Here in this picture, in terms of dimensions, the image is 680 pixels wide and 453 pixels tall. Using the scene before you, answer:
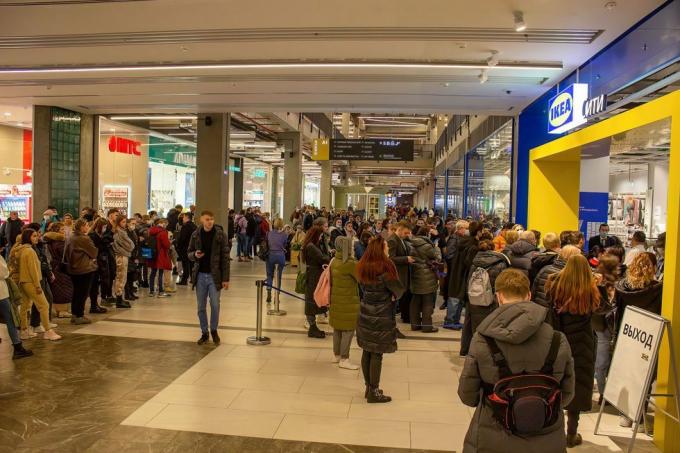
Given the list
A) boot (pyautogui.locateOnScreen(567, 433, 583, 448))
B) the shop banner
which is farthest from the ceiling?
boot (pyautogui.locateOnScreen(567, 433, 583, 448))

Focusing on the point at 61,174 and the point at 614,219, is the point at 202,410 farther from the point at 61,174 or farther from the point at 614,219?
the point at 614,219

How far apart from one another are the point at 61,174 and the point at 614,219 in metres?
15.9

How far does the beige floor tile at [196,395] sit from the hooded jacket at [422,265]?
10.8ft

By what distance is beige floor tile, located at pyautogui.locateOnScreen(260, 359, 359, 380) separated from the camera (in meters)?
5.75

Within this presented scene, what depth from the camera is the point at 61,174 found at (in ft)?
47.3

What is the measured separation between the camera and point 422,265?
7586 mm

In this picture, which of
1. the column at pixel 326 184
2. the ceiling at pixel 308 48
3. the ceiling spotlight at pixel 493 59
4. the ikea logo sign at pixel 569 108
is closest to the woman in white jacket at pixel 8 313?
the ceiling at pixel 308 48

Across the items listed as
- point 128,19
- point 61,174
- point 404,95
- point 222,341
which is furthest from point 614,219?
point 61,174

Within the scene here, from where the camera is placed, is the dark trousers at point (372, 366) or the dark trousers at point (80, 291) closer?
the dark trousers at point (372, 366)

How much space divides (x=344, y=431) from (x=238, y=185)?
25644 mm

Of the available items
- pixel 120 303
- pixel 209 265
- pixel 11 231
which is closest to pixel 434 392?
pixel 209 265

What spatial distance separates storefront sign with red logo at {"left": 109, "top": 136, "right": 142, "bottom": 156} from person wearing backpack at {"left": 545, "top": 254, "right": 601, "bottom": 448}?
1530cm

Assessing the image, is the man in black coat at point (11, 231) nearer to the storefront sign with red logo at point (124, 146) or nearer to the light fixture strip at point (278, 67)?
the light fixture strip at point (278, 67)

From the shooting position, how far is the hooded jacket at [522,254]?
599 centimetres
